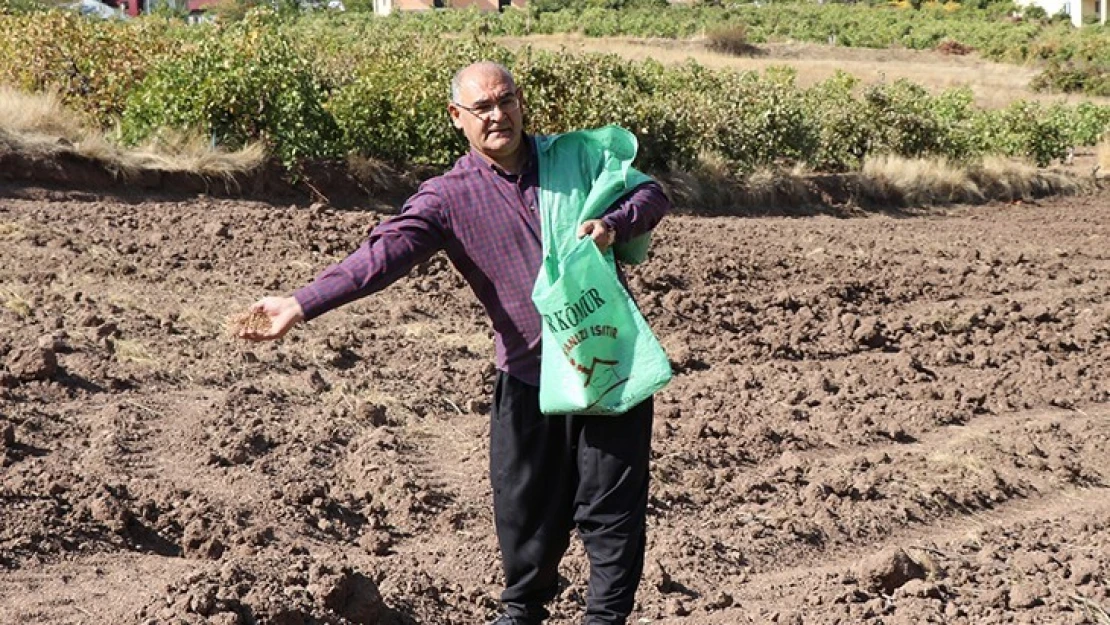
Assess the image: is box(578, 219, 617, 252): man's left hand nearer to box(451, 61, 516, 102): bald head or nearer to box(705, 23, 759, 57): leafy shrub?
box(451, 61, 516, 102): bald head

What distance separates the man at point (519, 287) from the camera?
13.5 ft

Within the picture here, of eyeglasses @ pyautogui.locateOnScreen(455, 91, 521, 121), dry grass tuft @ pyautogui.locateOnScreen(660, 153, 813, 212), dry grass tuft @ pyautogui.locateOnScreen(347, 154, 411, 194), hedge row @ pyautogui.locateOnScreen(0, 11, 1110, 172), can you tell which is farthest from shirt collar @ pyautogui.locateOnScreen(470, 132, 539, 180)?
dry grass tuft @ pyautogui.locateOnScreen(660, 153, 813, 212)

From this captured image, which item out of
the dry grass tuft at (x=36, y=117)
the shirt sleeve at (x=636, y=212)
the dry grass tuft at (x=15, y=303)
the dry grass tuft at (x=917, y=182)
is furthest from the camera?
the dry grass tuft at (x=917, y=182)

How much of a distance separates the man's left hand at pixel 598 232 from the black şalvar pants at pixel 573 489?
0.47 metres

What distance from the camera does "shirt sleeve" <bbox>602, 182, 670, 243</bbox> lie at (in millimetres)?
4109

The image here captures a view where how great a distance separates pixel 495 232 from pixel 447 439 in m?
3.11

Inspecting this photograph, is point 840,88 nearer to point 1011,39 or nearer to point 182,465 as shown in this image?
point 182,465

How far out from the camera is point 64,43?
39.5ft

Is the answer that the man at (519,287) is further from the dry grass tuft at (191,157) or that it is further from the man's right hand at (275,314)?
the dry grass tuft at (191,157)

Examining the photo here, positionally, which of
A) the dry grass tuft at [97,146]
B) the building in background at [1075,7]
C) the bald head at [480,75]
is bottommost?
the building in background at [1075,7]

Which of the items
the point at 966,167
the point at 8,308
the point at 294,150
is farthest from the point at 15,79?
the point at 966,167

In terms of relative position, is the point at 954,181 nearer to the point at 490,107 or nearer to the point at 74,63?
the point at 74,63

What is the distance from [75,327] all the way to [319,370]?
3.96 feet

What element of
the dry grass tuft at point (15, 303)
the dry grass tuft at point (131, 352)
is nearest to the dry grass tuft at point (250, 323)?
the dry grass tuft at point (131, 352)
